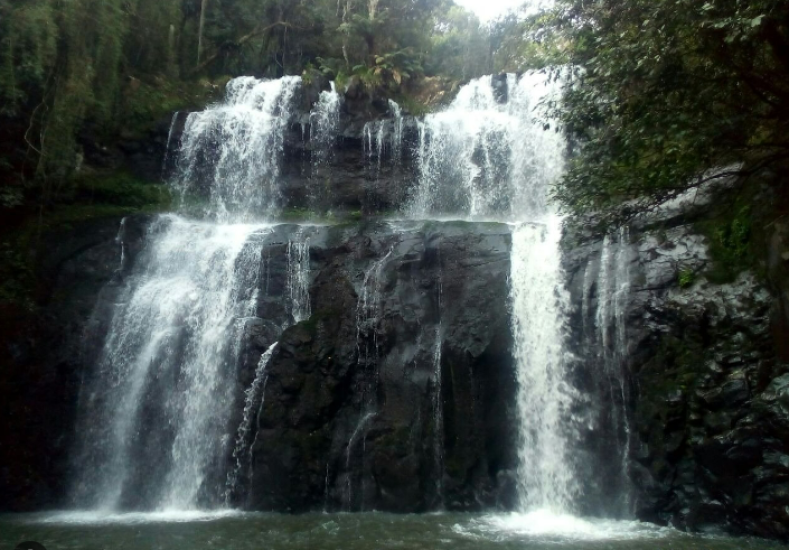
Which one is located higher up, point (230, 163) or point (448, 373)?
point (230, 163)

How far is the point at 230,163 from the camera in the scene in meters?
18.5

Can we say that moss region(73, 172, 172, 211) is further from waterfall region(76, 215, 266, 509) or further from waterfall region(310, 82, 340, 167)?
waterfall region(310, 82, 340, 167)

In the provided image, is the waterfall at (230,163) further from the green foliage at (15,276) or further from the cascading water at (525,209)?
the green foliage at (15,276)

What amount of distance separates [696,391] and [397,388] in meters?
5.24

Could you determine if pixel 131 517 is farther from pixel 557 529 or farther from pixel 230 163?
pixel 230 163

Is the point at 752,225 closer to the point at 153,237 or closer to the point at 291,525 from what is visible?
the point at 291,525

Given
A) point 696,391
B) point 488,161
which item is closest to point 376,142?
point 488,161

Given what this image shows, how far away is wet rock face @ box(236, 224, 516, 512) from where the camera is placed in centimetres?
1162

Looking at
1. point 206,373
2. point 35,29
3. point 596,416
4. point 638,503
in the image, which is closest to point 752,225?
point 596,416

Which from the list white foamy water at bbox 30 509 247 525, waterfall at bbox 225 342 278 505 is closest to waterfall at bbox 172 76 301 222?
waterfall at bbox 225 342 278 505

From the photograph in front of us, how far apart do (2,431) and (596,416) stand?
1136 centimetres

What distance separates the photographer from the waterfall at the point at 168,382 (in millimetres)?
12289

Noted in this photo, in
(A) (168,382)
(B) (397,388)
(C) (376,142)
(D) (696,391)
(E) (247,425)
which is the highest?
(C) (376,142)

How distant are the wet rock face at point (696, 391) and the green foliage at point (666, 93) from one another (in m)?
1.69
